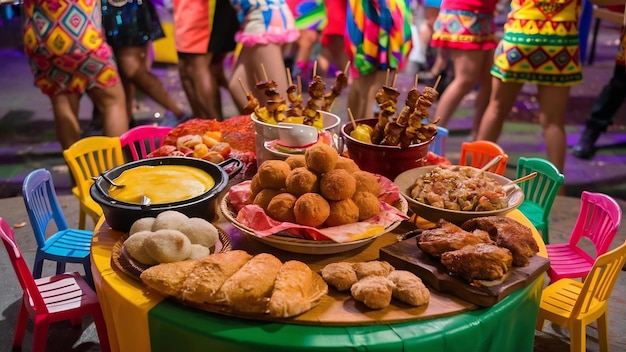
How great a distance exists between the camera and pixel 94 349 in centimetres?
272

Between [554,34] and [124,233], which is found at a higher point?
[554,34]

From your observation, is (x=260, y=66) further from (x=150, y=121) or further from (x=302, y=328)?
(x=150, y=121)

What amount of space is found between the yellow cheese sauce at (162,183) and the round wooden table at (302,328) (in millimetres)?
275

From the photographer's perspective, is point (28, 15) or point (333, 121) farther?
point (28, 15)

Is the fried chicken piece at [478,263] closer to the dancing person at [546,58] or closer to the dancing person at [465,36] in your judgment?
the dancing person at [546,58]

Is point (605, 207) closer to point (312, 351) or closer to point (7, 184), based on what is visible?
point (312, 351)

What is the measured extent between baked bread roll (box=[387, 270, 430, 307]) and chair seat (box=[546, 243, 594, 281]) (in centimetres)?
124

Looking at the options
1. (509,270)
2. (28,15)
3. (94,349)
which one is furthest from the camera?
(28,15)

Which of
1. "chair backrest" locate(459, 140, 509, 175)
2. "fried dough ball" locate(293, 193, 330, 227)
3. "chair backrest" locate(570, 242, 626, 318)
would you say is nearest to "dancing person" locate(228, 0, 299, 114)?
"chair backrest" locate(459, 140, 509, 175)

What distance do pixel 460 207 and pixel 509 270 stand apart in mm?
361

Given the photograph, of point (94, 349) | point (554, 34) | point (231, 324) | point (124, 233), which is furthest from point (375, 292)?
point (554, 34)

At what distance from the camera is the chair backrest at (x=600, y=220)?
2.35 metres

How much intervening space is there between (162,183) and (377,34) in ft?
→ 6.96

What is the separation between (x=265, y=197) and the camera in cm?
176
